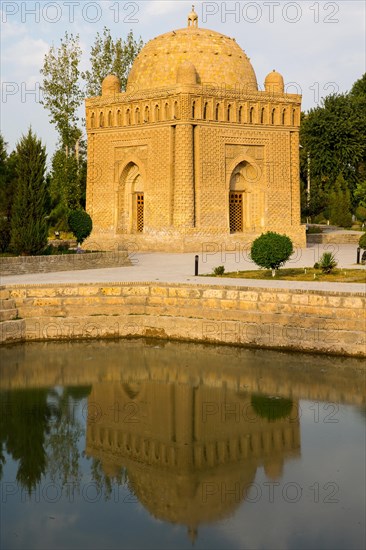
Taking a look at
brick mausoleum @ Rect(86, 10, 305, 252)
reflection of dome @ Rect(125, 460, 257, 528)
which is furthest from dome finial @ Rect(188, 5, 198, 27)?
reflection of dome @ Rect(125, 460, 257, 528)

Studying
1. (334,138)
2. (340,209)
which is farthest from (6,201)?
(334,138)

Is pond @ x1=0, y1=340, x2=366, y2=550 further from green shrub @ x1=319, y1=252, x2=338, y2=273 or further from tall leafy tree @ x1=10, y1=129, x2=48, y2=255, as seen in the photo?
tall leafy tree @ x1=10, y1=129, x2=48, y2=255

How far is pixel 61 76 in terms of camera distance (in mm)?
34875

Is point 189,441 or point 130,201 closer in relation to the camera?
point 189,441

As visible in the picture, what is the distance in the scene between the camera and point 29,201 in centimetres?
2198

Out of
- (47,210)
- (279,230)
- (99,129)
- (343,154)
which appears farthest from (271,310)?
(343,154)

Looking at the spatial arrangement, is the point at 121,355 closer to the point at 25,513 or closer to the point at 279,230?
the point at 25,513

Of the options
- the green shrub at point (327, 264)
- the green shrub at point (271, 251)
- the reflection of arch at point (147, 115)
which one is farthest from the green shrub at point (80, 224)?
the green shrub at point (327, 264)

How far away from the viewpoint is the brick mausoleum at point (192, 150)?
1112 inches

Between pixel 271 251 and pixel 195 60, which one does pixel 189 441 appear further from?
pixel 195 60

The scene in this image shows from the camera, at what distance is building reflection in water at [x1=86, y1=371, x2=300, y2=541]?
30.7ft

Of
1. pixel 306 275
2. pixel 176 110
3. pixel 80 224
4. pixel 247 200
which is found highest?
pixel 176 110

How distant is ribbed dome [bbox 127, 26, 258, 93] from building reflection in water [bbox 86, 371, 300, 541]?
1749 centimetres

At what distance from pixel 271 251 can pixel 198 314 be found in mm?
3009
